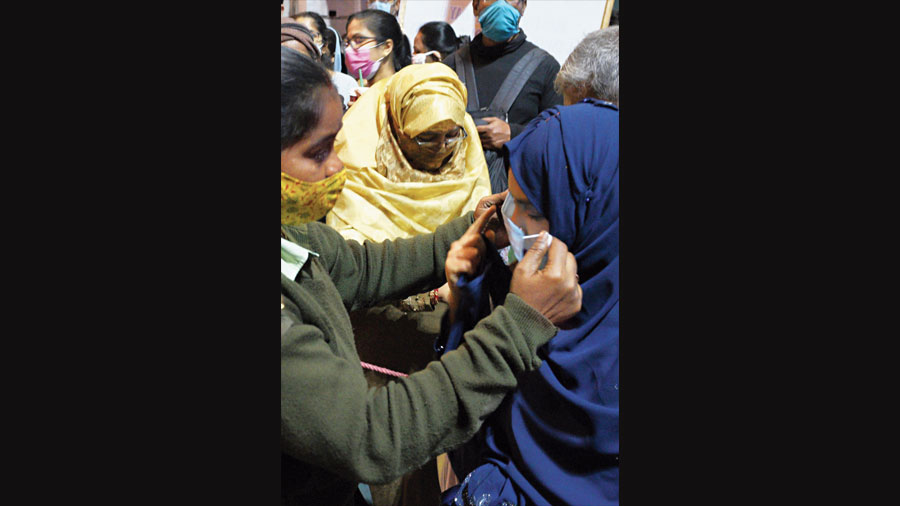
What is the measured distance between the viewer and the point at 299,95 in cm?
107

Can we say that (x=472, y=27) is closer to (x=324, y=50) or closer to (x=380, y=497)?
(x=324, y=50)

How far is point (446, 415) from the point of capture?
1058 mm

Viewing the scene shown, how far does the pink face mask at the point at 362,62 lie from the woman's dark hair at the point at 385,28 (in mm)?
87

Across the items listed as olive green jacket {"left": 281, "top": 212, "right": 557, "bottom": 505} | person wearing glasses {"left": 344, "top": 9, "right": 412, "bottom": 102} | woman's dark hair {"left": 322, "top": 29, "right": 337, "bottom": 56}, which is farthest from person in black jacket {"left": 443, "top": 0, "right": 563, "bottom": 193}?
olive green jacket {"left": 281, "top": 212, "right": 557, "bottom": 505}

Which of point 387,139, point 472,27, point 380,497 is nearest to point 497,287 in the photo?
point 380,497

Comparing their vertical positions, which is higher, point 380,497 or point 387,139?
point 387,139

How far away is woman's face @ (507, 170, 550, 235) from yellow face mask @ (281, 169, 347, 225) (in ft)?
1.24

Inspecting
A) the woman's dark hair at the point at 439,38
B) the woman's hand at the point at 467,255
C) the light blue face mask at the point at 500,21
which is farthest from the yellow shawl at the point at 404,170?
the woman's dark hair at the point at 439,38

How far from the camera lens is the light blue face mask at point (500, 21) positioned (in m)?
3.13

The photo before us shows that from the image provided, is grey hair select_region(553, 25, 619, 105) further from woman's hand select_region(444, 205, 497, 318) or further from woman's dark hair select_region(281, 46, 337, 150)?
woman's dark hair select_region(281, 46, 337, 150)

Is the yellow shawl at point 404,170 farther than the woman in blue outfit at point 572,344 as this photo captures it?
Yes

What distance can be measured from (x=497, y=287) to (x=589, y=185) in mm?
371

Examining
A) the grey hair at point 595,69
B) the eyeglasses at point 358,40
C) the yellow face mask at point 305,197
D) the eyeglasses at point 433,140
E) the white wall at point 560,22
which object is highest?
the grey hair at point 595,69

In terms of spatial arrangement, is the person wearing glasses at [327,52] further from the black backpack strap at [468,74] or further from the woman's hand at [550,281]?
the woman's hand at [550,281]
